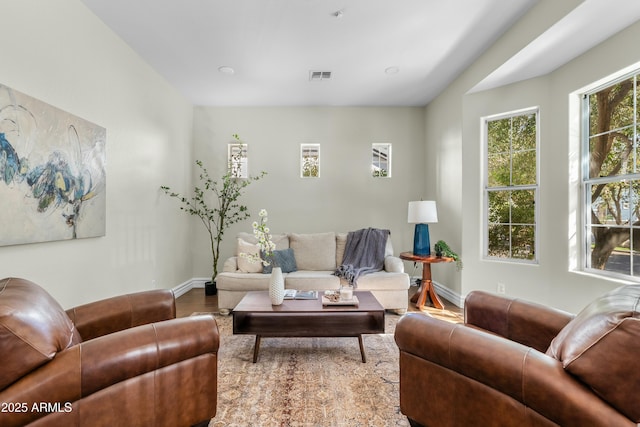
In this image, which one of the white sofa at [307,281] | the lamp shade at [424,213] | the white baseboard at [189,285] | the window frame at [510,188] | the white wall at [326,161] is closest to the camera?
the window frame at [510,188]

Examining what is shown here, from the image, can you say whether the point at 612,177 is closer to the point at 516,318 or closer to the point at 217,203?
the point at 516,318

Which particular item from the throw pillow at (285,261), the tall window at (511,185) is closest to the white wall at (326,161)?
the throw pillow at (285,261)

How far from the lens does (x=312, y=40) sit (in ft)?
9.48

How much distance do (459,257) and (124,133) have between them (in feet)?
12.9

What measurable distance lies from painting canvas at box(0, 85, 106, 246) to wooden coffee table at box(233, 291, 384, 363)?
1440 mm

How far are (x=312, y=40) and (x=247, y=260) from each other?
2433mm

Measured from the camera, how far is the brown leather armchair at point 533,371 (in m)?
0.95

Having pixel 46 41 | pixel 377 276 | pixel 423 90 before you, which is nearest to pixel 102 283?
pixel 46 41

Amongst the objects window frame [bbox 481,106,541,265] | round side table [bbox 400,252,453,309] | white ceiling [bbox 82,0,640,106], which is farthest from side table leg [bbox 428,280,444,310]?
white ceiling [bbox 82,0,640,106]

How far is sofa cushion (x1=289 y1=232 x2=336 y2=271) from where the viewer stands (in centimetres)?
397

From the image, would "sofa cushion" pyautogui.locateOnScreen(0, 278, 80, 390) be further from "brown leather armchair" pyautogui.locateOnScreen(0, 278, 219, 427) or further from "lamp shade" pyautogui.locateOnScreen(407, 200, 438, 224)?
"lamp shade" pyautogui.locateOnScreen(407, 200, 438, 224)

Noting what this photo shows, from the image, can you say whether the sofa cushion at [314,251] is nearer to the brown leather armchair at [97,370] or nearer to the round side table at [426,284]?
the round side table at [426,284]

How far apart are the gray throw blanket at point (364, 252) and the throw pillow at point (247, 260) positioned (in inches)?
37.7

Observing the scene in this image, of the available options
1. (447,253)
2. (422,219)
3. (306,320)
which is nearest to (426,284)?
(447,253)
